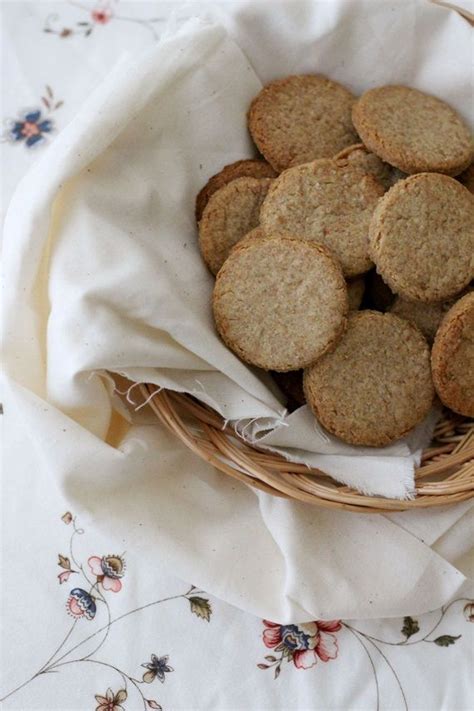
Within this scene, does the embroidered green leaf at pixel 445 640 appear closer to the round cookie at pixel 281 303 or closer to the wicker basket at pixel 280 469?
the wicker basket at pixel 280 469

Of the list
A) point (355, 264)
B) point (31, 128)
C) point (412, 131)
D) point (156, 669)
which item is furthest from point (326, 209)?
point (156, 669)

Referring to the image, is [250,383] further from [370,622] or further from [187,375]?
[370,622]

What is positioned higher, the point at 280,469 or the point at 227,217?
the point at 227,217

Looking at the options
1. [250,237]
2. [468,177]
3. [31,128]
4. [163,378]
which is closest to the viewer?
[163,378]

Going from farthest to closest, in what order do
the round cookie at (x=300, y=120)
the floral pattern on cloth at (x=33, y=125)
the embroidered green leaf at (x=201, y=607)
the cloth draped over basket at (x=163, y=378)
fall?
the floral pattern on cloth at (x=33, y=125), the round cookie at (x=300, y=120), the embroidered green leaf at (x=201, y=607), the cloth draped over basket at (x=163, y=378)

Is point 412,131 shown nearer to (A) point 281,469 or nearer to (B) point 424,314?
(B) point 424,314

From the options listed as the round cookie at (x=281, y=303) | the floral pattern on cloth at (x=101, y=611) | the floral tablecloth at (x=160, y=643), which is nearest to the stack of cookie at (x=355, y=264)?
the round cookie at (x=281, y=303)
